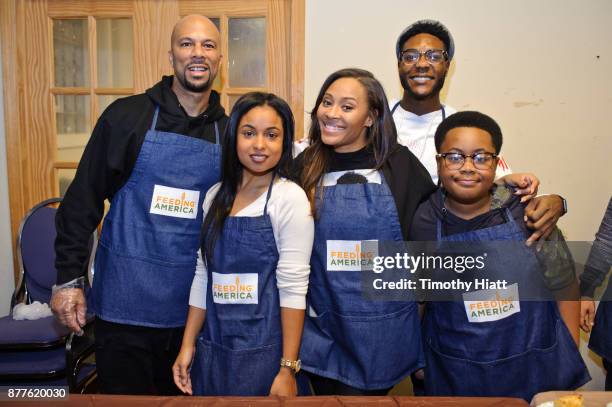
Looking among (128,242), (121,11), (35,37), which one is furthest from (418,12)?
(35,37)

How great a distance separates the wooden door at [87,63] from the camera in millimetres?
2742

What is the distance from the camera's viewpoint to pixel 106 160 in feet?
5.39

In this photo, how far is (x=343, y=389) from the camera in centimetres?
147

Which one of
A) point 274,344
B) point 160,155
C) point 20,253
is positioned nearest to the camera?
point 274,344

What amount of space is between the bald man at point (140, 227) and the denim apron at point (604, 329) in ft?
4.59

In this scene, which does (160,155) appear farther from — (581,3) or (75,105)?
(581,3)

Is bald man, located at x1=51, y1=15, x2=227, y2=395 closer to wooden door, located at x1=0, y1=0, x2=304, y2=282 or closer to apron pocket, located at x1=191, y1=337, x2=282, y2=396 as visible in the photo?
apron pocket, located at x1=191, y1=337, x2=282, y2=396

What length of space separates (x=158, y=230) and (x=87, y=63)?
174 centimetres

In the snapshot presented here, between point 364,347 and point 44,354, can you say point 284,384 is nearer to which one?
point 364,347

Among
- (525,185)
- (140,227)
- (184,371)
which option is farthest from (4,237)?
(525,185)

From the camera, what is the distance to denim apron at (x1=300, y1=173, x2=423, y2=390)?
145 centimetres

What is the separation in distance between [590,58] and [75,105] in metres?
2.89

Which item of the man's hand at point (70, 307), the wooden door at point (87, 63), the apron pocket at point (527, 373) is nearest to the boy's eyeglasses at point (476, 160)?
the apron pocket at point (527, 373)

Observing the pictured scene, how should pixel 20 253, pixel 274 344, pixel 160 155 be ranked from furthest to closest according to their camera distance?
pixel 20 253 → pixel 160 155 → pixel 274 344
